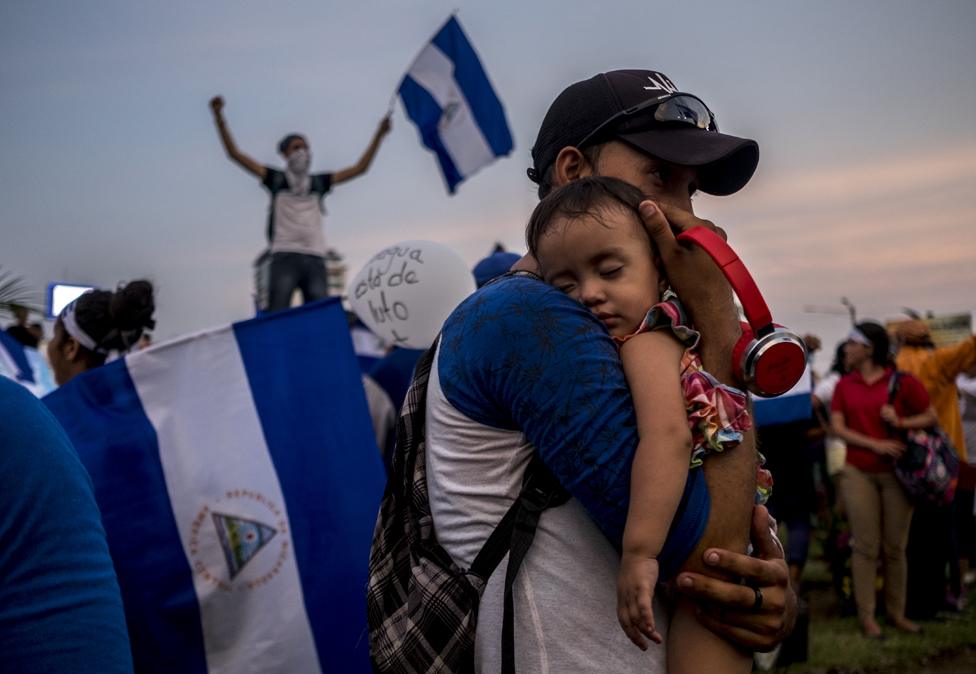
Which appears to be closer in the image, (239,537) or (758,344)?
(758,344)

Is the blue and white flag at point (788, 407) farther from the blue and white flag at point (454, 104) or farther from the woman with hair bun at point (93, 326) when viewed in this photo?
the woman with hair bun at point (93, 326)

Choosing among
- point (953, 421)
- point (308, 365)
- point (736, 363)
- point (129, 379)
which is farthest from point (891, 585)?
point (736, 363)

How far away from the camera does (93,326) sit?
4.01 m

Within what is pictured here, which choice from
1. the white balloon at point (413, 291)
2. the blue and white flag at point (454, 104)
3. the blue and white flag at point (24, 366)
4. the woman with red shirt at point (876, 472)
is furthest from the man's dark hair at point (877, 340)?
the blue and white flag at point (24, 366)

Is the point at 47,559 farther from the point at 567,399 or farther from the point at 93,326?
the point at 93,326

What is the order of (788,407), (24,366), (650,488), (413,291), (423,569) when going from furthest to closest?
(788,407) → (24,366) → (413,291) → (423,569) → (650,488)

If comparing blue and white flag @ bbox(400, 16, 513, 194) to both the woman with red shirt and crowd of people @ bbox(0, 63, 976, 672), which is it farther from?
crowd of people @ bbox(0, 63, 976, 672)

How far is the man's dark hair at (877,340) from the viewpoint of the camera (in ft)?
24.3

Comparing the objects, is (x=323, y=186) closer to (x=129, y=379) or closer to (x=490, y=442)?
(x=129, y=379)

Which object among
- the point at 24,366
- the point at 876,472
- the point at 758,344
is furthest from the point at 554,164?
the point at 876,472

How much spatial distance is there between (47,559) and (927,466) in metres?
6.86

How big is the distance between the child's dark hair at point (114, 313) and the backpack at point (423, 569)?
258cm

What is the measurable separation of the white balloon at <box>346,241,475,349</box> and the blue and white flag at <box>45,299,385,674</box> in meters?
1.03

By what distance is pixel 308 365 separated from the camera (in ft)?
12.3
